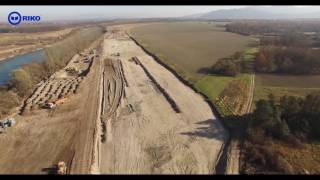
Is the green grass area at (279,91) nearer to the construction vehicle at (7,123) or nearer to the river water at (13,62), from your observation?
the construction vehicle at (7,123)

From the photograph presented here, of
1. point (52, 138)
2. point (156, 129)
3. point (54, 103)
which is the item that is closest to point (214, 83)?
point (156, 129)

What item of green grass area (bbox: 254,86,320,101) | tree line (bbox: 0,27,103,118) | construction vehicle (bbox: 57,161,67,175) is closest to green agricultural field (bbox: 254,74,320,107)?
green grass area (bbox: 254,86,320,101)

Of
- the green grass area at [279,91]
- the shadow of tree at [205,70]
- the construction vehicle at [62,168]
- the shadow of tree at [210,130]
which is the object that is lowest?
the construction vehicle at [62,168]

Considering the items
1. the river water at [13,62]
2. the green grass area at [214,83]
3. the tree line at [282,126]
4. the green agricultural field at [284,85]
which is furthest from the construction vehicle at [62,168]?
the river water at [13,62]

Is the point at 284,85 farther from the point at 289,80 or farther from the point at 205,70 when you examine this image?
the point at 205,70
